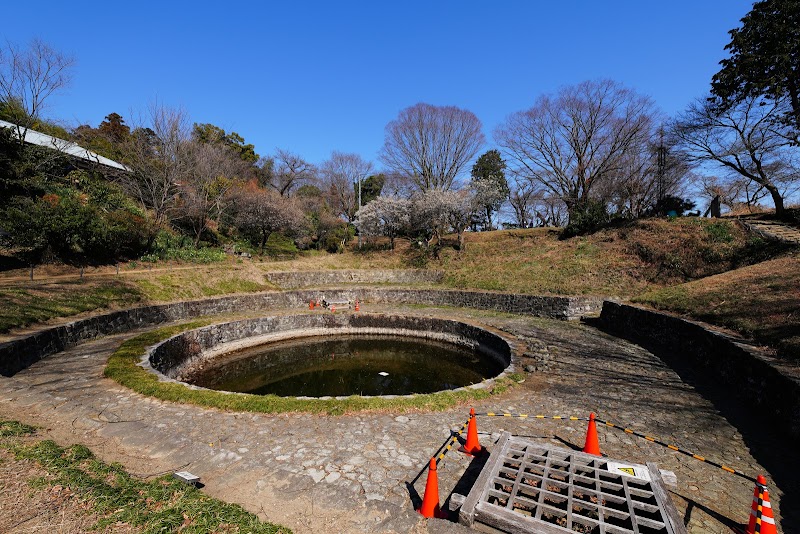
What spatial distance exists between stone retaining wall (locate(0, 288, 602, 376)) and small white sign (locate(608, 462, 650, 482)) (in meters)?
12.2

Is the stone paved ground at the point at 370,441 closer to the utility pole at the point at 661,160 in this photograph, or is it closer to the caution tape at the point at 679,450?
the caution tape at the point at 679,450

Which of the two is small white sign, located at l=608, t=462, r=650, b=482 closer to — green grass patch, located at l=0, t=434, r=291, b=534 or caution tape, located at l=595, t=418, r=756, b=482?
caution tape, located at l=595, t=418, r=756, b=482

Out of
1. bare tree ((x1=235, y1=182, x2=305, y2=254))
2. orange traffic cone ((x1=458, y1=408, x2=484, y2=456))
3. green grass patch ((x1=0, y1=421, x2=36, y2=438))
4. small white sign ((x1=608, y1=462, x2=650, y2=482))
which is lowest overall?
A: green grass patch ((x1=0, y1=421, x2=36, y2=438))

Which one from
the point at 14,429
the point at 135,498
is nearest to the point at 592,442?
the point at 135,498

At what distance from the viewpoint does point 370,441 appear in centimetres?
575

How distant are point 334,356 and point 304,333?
117 inches

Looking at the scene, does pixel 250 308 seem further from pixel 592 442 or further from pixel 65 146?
pixel 65 146

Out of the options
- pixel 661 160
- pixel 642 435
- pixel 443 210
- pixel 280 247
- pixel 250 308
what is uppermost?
pixel 661 160

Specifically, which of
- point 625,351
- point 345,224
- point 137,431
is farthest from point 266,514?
point 345,224

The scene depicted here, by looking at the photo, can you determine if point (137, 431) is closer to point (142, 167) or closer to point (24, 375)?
point (24, 375)

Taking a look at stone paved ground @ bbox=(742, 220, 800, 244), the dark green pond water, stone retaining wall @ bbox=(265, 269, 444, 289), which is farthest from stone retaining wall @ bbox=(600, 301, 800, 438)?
stone retaining wall @ bbox=(265, 269, 444, 289)

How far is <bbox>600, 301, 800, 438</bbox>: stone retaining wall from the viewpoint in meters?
6.31

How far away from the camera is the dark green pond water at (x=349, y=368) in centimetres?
1117

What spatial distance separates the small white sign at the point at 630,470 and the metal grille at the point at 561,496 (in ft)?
0.20
